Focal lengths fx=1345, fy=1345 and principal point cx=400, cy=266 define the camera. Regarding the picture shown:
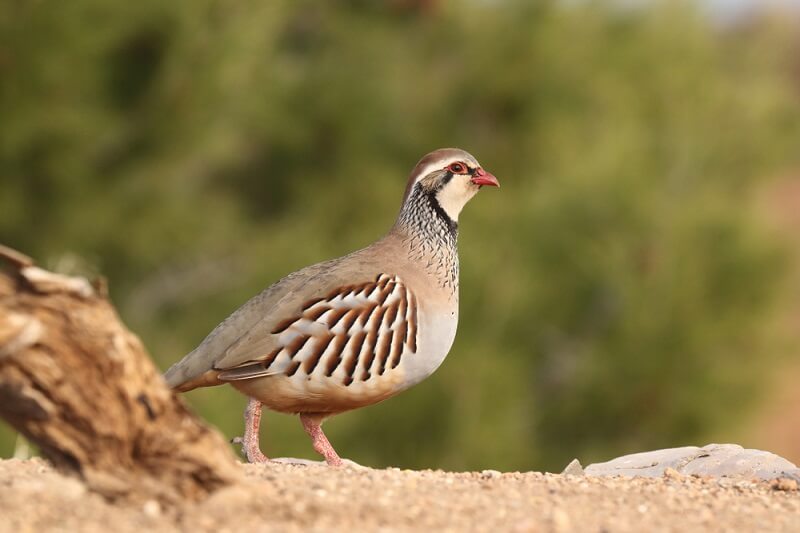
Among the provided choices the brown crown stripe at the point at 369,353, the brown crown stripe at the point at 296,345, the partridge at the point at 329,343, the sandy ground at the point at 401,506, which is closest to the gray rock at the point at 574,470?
the sandy ground at the point at 401,506

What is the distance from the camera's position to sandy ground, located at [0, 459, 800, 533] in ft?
10.8

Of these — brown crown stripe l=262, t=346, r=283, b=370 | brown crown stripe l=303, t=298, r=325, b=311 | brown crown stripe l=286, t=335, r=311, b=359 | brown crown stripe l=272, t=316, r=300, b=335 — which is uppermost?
brown crown stripe l=303, t=298, r=325, b=311

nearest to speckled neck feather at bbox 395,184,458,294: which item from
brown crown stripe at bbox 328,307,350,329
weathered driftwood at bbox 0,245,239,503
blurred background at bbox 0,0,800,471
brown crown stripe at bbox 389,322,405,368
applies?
brown crown stripe at bbox 389,322,405,368

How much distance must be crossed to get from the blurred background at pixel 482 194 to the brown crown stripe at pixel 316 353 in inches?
Result: 203

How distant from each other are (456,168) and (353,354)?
115cm

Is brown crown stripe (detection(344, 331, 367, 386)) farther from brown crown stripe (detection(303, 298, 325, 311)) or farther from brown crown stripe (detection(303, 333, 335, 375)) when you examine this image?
brown crown stripe (detection(303, 298, 325, 311))

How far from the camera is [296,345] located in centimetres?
516

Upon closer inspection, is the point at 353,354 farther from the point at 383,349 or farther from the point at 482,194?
the point at 482,194

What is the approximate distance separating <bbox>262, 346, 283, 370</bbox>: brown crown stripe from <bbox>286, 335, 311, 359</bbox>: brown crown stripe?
1.4 inches

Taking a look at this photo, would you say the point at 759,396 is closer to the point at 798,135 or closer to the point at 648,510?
the point at 798,135

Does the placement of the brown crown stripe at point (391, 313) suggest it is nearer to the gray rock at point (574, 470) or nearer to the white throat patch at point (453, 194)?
the white throat patch at point (453, 194)

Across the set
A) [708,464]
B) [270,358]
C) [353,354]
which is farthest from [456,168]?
[708,464]

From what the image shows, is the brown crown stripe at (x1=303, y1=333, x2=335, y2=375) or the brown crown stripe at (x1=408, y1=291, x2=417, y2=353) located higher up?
the brown crown stripe at (x1=408, y1=291, x2=417, y2=353)

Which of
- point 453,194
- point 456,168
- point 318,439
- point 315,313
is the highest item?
point 456,168
